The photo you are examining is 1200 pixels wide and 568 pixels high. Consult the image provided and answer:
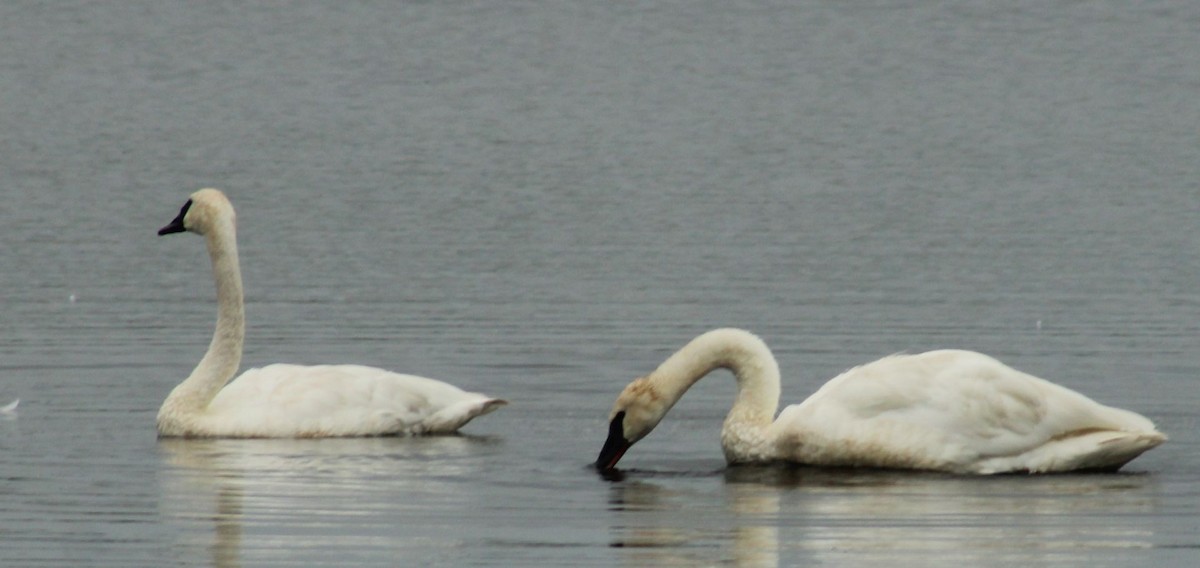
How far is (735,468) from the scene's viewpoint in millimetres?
13367

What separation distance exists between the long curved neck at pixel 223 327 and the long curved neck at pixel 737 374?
2.79m

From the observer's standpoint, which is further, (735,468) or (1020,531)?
(735,468)

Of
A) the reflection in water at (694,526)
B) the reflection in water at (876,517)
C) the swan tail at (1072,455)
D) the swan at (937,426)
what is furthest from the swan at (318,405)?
the swan tail at (1072,455)

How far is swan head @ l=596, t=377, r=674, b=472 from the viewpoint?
522 inches

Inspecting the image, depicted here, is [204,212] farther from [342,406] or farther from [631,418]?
[631,418]

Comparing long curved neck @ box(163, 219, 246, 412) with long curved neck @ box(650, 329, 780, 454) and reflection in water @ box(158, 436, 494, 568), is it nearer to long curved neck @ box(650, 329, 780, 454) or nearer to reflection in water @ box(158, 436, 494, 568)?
reflection in water @ box(158, 436, 494, 568)

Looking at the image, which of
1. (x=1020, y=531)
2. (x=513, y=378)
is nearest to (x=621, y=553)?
(x=1020, y=531)

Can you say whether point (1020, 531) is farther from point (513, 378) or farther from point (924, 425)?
point (513, 378)

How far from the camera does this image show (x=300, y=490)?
490 inches

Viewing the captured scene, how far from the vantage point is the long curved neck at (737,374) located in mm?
13492

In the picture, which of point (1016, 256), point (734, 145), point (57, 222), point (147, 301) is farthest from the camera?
point (734, 145)

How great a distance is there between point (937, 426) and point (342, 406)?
3.39 metres

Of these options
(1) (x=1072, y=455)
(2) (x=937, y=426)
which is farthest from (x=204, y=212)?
(1) (x=1072, y=455)

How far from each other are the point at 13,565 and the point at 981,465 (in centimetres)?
503
